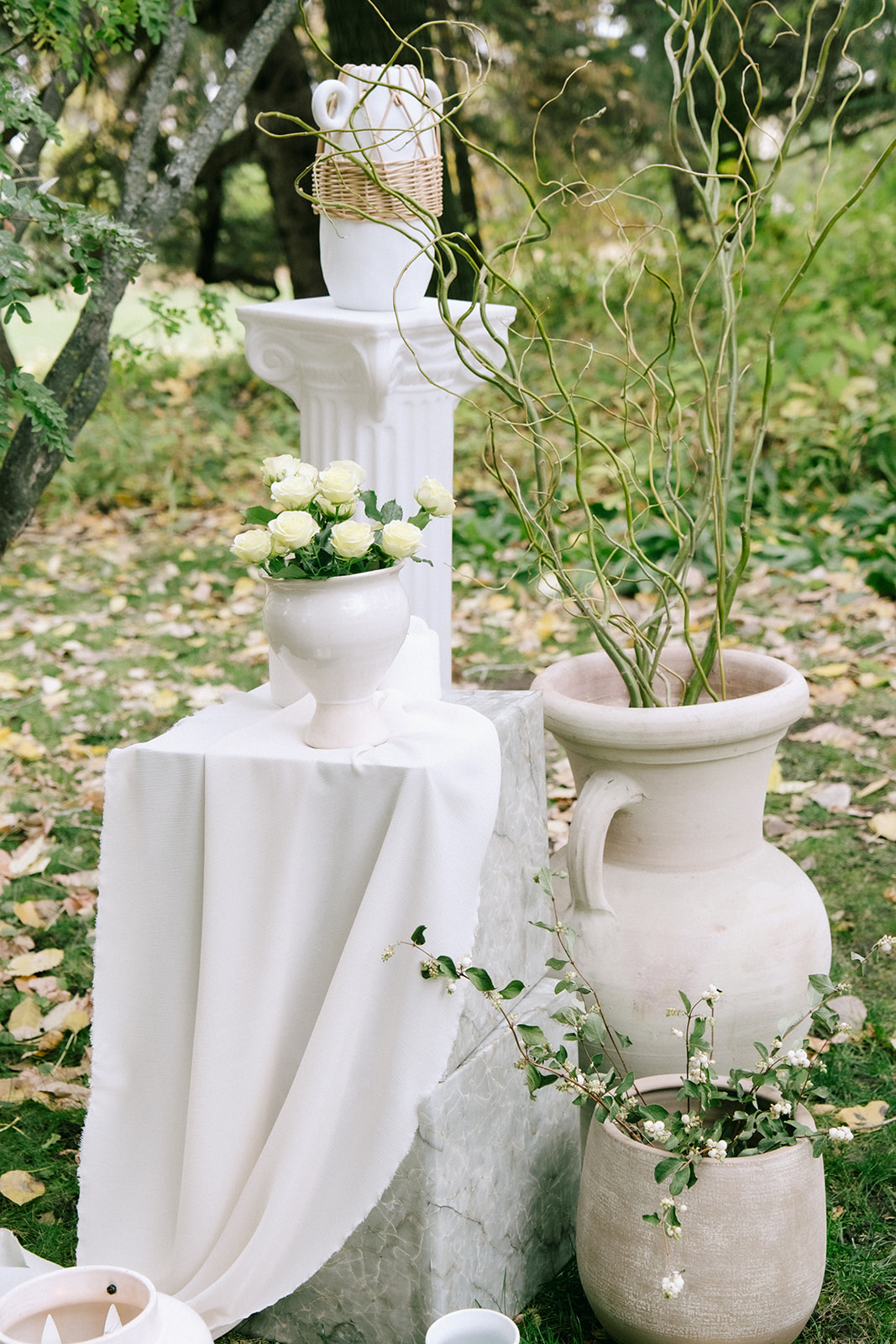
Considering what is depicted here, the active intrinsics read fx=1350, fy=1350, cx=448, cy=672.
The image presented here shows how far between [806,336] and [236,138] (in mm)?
3287

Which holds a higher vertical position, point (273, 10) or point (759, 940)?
point (273, 10)

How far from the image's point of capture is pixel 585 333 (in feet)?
25.5

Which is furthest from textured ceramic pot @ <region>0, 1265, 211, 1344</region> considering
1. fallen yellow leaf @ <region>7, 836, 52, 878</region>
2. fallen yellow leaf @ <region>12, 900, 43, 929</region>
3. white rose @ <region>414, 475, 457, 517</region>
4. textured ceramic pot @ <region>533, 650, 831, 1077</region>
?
fallen yellow leaf @ <region>7, 836, 52, 878</region>

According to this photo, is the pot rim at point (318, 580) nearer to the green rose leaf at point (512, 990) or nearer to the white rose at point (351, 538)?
the white rose at point (351, 538)

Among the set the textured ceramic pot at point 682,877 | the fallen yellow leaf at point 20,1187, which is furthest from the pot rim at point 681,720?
Answer: the fallen yellow leaf at point 20,1187

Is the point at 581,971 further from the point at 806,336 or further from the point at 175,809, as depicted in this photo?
the point at 806,336

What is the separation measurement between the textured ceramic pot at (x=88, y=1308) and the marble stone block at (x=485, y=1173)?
0.32m

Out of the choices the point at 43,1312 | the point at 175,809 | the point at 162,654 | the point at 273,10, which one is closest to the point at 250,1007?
the point at 175,809

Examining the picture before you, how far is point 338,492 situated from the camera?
1.77m

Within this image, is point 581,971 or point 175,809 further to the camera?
point 581,971

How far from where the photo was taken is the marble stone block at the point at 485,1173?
1780 mm

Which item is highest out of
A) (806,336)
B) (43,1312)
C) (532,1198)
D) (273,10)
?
(273,10)

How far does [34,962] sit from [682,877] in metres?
1.49

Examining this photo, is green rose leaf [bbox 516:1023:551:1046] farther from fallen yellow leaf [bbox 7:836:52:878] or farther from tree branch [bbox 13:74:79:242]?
tree branch [bbox 13:74:79:242]
